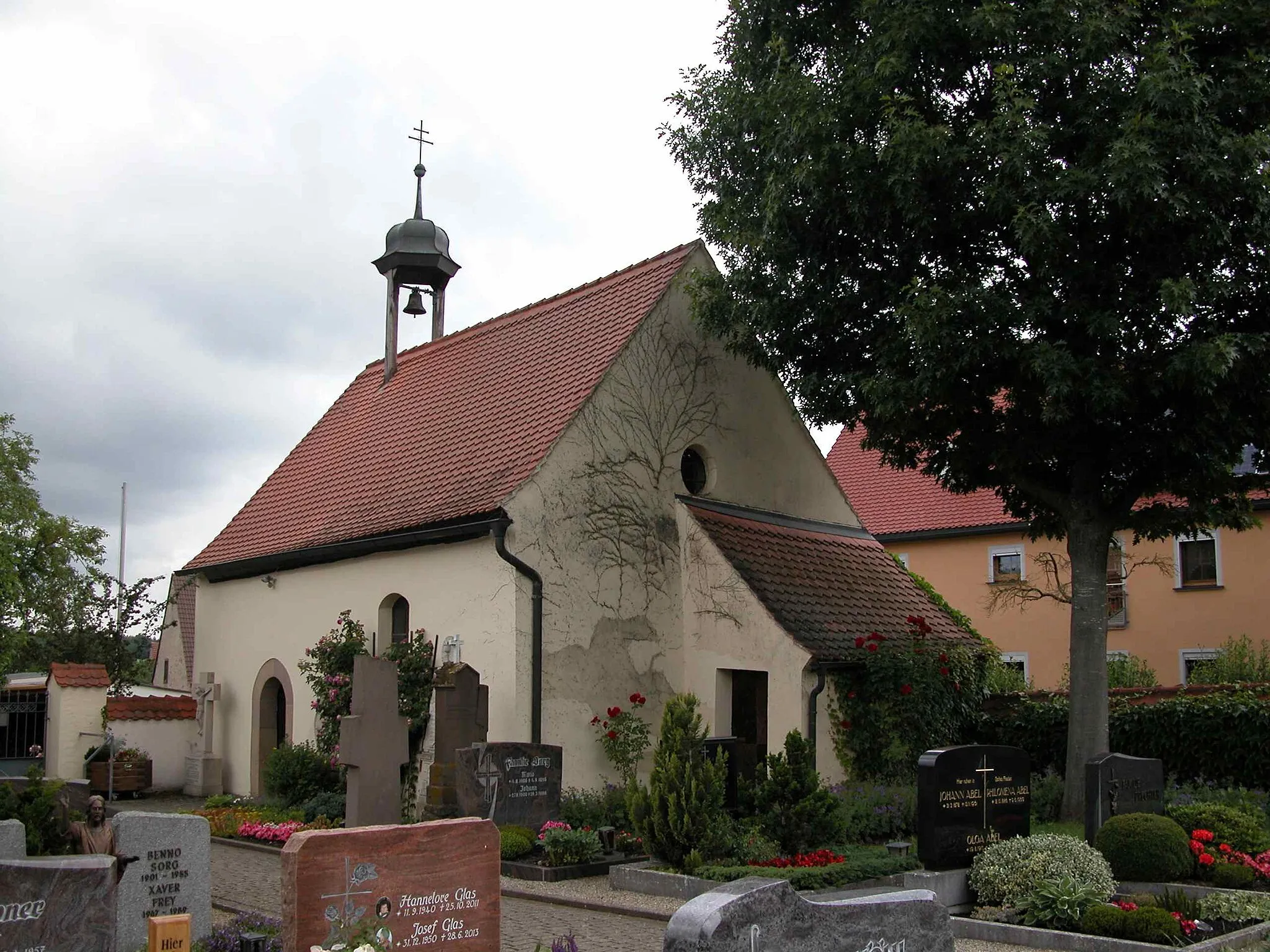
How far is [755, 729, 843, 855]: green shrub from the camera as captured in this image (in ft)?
41.4

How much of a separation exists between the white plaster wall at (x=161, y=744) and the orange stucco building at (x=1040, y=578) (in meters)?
15.4

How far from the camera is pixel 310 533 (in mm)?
20234

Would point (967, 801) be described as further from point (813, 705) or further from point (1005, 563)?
point (1005, 563)

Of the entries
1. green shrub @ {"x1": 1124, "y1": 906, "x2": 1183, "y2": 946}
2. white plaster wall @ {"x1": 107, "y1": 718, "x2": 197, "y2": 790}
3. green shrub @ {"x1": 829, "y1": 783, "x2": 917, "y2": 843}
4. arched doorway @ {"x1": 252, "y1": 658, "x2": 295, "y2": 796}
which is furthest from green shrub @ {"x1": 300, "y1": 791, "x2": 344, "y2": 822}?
green shrub @ {"x1": 1124, "y1": 906, "x2": 1183, "y2": 946}

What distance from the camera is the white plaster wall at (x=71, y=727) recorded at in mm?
22438

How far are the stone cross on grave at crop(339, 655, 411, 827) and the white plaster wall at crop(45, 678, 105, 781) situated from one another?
12.2 metres

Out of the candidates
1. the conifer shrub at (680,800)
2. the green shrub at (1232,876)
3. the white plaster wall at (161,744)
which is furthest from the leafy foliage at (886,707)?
the white plaster wall at (161,744)

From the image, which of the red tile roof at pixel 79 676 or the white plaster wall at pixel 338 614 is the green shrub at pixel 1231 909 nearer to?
the white plaster wall at pixel 338 614

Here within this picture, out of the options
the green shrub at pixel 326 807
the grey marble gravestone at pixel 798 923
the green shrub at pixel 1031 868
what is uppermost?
the grey marble gravestone at pixel 798 923

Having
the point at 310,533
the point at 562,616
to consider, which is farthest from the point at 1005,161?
the point at 310,533

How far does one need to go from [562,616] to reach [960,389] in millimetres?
6054

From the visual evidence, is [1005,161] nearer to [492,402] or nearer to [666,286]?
[666,286]

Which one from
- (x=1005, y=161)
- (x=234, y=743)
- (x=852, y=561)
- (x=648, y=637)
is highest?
(x=1005, y=161)

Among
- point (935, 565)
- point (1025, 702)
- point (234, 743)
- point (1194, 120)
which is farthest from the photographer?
point (935, 565)
